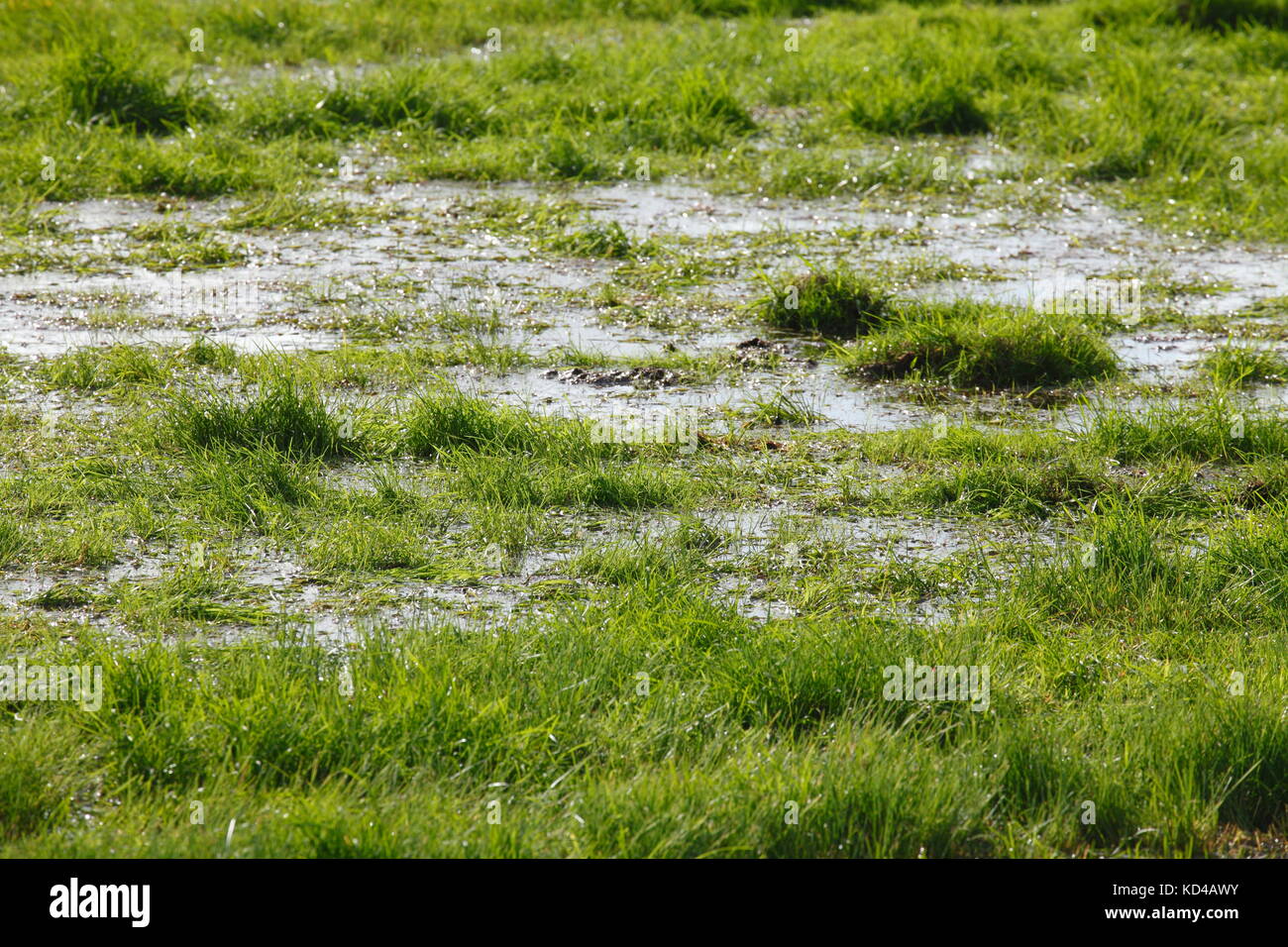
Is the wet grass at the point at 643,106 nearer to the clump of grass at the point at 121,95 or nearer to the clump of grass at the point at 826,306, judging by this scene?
the clump of grass at the point at 121,95

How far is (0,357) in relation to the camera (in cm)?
591

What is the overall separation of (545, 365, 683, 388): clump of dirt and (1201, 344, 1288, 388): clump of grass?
2260mm

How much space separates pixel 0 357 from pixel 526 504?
2.54 meters

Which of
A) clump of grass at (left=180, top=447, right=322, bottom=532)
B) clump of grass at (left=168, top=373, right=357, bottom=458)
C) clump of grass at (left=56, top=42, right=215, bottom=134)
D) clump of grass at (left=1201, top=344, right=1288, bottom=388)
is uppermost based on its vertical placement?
clump of grass at (left=56, top=42, right=215, bottom=134)

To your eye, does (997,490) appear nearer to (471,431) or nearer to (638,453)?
(638,453)

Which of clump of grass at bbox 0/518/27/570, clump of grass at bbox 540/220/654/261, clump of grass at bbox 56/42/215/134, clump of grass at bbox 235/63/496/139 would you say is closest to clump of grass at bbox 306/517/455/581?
clump of grass at bbox 0/518/27/570

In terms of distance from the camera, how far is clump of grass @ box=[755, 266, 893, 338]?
21.5 ft

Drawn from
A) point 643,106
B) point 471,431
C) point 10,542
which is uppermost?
point 643,106

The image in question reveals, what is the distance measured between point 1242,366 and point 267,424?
13.1ft

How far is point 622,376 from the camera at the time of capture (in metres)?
5.96

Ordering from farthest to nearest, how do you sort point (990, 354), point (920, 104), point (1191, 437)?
1. point (920, 104)
2. point (990, 354)
3. point (1191, 437)

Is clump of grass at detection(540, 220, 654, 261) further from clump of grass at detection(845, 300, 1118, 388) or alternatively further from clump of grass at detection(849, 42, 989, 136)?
clump of grass at detection(849, 42, 989, 136)

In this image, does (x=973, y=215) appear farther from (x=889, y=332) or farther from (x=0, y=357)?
(x=0, y=357)

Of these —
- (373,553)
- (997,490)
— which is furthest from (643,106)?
(373,553)
